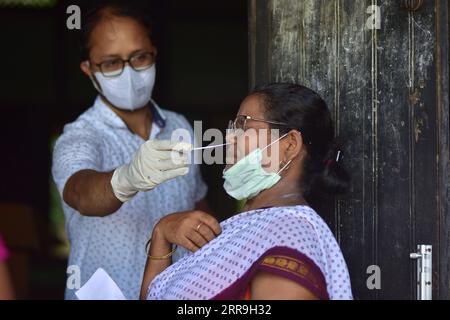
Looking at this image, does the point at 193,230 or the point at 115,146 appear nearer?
the point at 193,230

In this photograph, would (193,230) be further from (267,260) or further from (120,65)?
(120,65)

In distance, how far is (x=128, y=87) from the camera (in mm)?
3527

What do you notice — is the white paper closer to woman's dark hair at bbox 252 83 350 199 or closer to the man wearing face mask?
the man wearing face mask

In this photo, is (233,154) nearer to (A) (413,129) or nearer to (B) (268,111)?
(B) (268,111)

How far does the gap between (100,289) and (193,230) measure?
1.98 ft

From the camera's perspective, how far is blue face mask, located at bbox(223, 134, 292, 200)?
8.77 ft

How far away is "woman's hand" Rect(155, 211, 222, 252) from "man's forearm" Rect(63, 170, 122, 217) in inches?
15.9

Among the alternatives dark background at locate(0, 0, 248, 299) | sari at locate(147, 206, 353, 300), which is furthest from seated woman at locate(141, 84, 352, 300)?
dark background at locate(0, 0, 248, 299)

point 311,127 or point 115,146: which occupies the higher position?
point 311,127

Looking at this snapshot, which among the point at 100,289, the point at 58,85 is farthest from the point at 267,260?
the point at 58,85

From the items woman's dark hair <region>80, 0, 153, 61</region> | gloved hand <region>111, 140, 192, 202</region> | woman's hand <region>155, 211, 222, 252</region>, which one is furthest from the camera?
woman's dark hair <region>80, 0, 153, 61</region>
